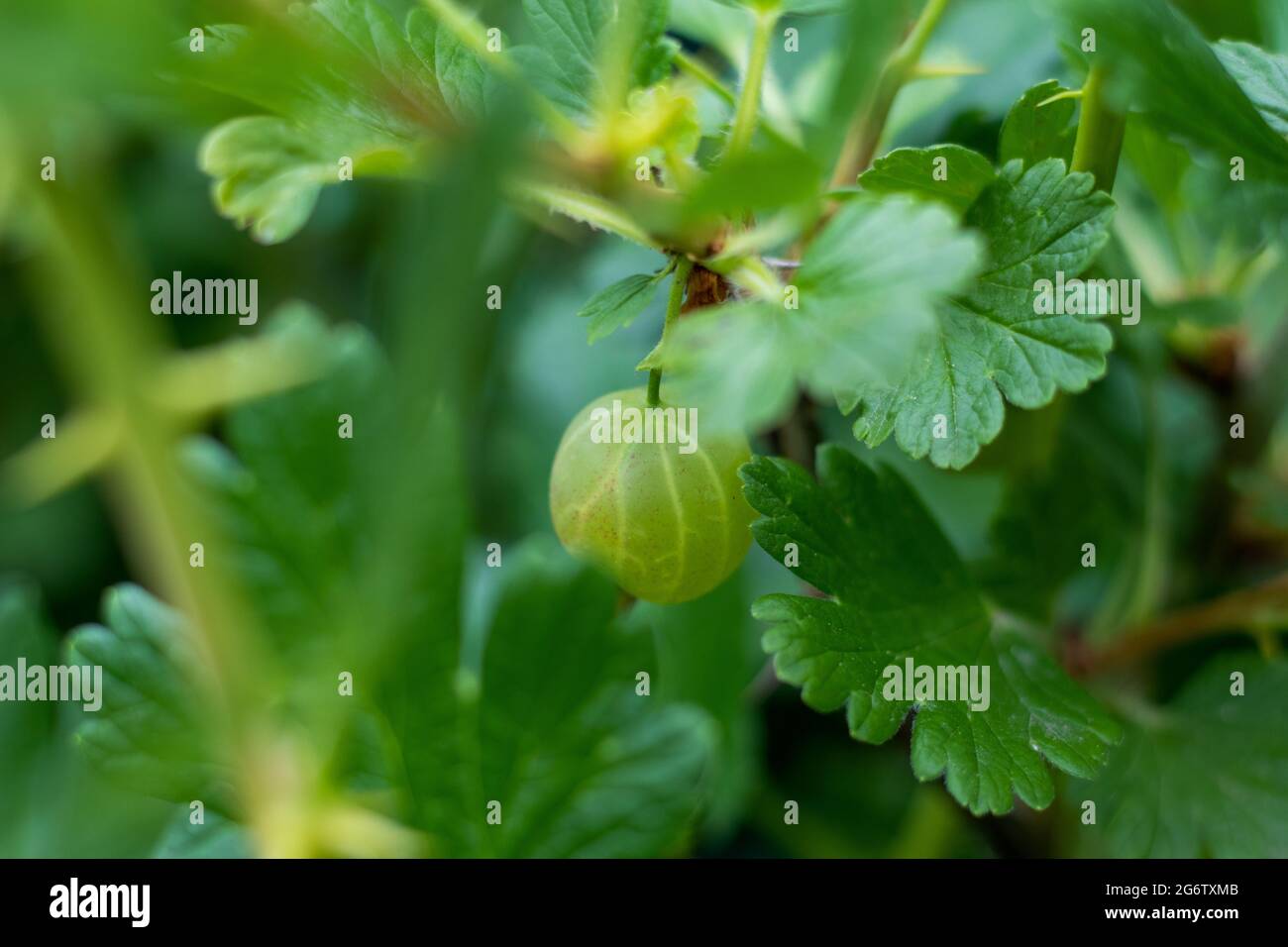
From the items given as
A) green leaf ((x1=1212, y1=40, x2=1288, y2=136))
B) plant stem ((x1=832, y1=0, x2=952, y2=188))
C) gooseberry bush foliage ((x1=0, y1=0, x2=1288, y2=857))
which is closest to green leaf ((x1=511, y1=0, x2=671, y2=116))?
gooseberry bush foliage ((x1=0, y1=0, x2=1288, y2=857))

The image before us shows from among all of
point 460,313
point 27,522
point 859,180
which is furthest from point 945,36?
point 27,522

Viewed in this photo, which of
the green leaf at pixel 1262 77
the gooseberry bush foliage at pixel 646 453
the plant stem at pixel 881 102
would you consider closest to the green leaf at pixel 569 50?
the gooseberry bush foliage at pixel 646 453


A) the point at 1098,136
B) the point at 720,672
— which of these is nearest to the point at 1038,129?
the point at 1098,136

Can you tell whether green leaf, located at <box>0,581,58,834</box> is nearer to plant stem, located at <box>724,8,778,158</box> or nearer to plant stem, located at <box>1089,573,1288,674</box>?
plant stem, located at <box>724,8,778,158</box>

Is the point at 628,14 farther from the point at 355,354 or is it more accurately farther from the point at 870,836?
the point at 870,836

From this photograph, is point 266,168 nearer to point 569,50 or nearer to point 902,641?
point 569,50
